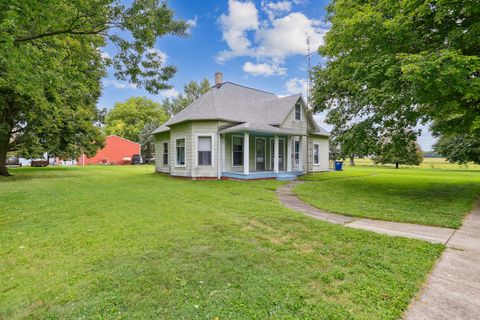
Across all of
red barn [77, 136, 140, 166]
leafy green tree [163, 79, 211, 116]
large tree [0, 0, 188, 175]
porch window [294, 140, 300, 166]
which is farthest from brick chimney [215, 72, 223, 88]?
red barn [77, 136, 140, 166]

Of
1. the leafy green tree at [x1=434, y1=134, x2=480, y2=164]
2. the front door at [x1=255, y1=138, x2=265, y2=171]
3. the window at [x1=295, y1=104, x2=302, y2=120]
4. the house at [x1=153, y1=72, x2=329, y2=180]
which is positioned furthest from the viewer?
the leafy green tree at [x1=434, y1=134, x2=480, y2=164]

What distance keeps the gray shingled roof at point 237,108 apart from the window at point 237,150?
1.22 m

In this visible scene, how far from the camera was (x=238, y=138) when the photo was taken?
1548 cm

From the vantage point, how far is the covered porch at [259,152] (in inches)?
552

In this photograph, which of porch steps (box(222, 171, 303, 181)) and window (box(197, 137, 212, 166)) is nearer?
porch steps (box(222, 171, 303, 181))

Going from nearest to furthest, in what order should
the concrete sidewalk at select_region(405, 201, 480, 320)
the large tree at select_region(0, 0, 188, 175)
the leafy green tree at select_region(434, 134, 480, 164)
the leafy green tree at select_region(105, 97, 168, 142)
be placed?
the concrete sidewalk at select_region(405, 201, 480, 320) < the large tree at select_region(0, 0, 188, 175) < the leafy green tree at select_region(434, 134, 480, 164) < the leafy green tree at select_region(105, 97, 168, 142)

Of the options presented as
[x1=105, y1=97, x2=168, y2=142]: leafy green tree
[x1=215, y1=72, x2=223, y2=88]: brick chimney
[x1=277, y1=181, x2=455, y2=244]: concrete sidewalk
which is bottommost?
[x1=277, y1=181, x2=455, y2=244]: concrete sidewalk

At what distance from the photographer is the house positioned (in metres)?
14.7

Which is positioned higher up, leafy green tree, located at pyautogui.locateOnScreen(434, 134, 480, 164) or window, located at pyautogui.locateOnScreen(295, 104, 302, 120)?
window, located at pyautogui.locateOnScreen(295, 104, 302, 120)

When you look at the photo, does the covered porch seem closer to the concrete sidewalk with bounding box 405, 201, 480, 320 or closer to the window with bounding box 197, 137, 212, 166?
the window with bounding box 197, 137, 212, 166

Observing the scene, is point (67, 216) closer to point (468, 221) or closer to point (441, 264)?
point (441, 264)

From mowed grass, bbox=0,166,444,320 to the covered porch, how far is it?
8.20 meters

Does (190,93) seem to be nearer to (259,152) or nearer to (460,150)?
(259,152)

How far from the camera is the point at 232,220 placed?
5754mm
